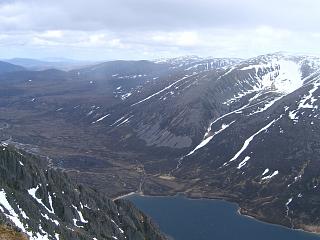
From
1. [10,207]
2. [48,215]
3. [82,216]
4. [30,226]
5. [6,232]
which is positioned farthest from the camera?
[82,216]

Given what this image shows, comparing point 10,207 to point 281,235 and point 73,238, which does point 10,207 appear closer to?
point 73,238

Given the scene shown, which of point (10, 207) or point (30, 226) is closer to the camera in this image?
point (30, 226)

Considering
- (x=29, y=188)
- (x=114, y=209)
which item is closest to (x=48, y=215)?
(x=29, y=188)

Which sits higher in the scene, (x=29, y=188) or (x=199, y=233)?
(x=29, y=188)

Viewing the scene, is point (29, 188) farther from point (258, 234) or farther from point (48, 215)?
point (258, 234)

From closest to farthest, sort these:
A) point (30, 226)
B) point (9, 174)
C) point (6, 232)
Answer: point (6, 232) → point (30, 226) → point (9, 174)

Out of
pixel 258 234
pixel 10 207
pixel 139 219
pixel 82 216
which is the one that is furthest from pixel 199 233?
pixel 10 207

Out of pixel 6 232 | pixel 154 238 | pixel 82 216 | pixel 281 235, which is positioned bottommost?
pixel 281 235
